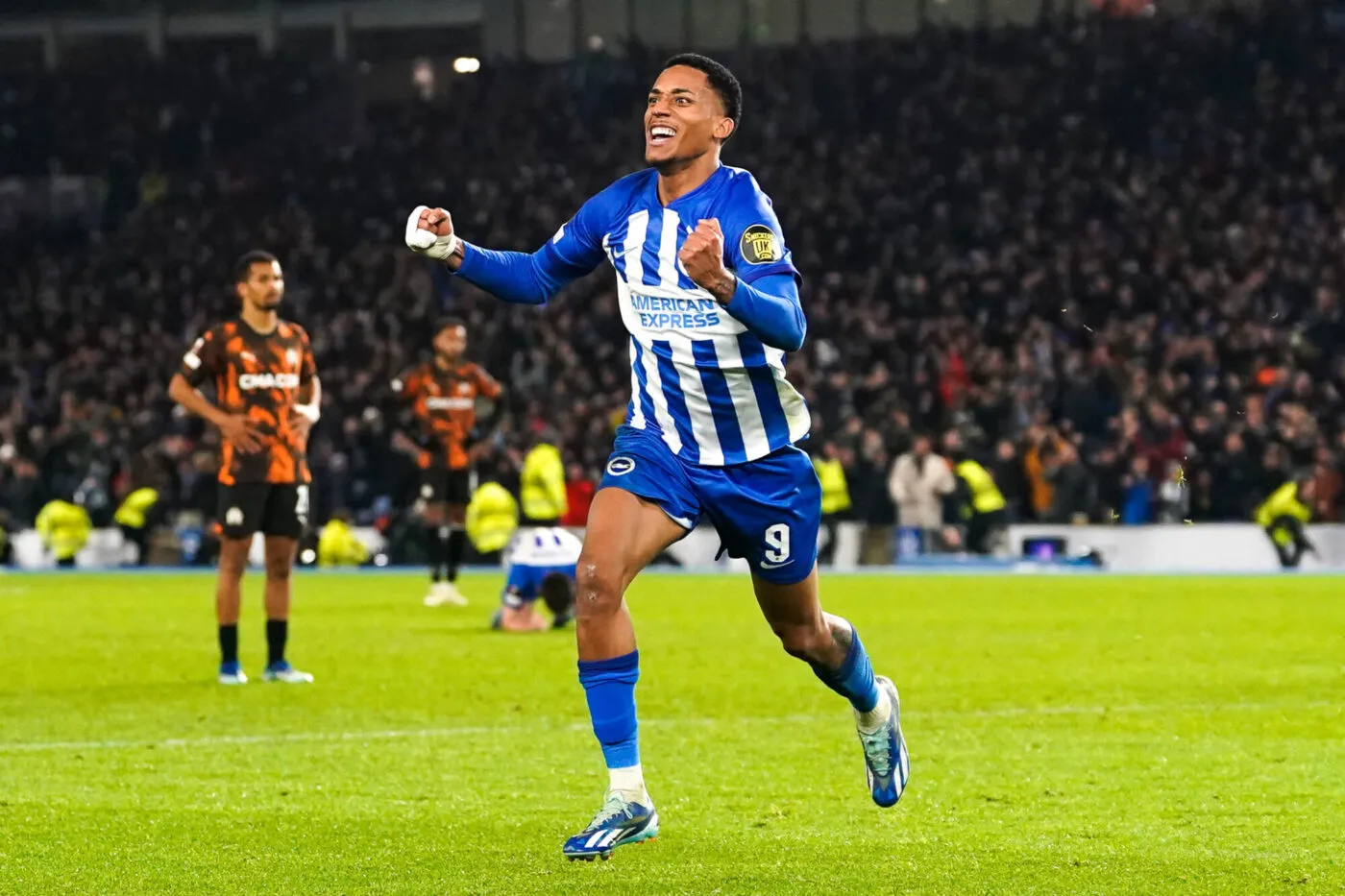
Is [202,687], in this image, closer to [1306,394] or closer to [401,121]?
[1306,394]

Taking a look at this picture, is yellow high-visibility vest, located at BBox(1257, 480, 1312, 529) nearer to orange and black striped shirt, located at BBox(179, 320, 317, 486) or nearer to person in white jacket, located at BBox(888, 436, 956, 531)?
person in white jacket, located at BBox(888, 436, 956, 531)

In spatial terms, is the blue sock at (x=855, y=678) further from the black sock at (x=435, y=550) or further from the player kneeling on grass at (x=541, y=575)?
the black sock at (x=435, y=550)

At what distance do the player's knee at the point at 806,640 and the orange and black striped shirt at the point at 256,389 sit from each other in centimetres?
529

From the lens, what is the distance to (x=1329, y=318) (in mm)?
27172

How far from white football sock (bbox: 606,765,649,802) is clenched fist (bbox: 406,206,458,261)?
1528 millimetres

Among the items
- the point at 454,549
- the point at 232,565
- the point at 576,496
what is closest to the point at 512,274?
the point at 232,565

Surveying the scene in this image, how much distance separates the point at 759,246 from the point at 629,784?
4.81 feet

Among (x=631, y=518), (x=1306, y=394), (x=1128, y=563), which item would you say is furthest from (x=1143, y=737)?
(x=1306, y=394)

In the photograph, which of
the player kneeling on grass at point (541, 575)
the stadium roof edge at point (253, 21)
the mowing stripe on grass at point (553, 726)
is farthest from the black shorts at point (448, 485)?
the stadium roof edge at point (253, 21)

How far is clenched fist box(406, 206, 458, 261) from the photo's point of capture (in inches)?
234

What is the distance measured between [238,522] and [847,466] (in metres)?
16.2

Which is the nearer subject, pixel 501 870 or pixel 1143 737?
pixel 501 870

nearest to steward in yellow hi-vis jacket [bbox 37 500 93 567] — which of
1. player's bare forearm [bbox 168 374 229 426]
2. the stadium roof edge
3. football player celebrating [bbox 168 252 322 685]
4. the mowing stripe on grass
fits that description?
football player celebrating [bbox 168 252 322 685]

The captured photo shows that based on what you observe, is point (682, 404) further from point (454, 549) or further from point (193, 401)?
point (454, 549)
